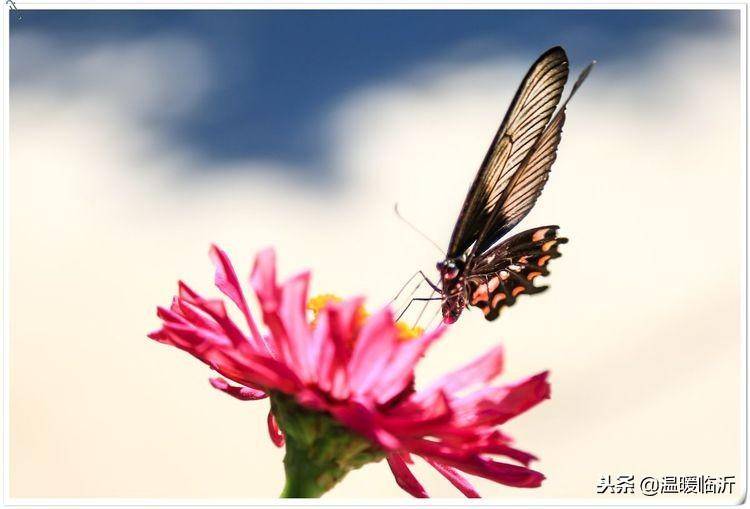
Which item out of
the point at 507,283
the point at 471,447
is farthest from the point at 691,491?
the point at 471,447

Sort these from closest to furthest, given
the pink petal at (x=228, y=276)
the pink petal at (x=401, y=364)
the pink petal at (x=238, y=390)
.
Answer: the pink petal at (x=401, y=364), the pink petal at (x=228, y=276), the pink petal at (x=238, y=390)

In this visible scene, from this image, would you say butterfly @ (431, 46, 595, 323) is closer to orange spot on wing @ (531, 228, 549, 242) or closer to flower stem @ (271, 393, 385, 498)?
orange spot on wing @ (531, 228, 549, 242)

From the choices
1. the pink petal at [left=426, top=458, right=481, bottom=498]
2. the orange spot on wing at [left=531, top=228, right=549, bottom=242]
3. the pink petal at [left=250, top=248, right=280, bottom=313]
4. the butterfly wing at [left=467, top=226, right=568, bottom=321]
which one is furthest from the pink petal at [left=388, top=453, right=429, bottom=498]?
the orange spot on wing at [left=531, top=228, right=549, bottom=242]

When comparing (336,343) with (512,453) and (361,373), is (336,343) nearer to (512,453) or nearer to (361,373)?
(361,373)

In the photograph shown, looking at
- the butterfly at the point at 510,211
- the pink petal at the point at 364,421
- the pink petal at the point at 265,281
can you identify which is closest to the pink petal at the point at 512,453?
the pink petal at the point at 364,421

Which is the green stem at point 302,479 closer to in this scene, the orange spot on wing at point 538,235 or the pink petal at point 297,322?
the pink petal at point 297,322
